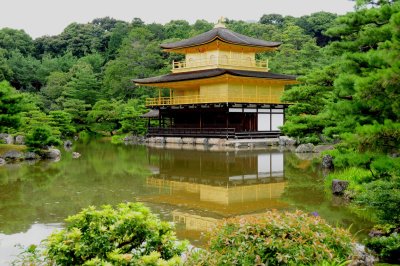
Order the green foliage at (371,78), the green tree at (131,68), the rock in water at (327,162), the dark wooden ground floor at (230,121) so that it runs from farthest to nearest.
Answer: the green tree at (131,68), the dark wooden ground floor at (230,121), the rock in water at (327,162), the green foliage at (371,78)

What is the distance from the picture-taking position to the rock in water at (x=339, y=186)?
39.0 ft

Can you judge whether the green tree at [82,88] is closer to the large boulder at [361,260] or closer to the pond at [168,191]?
the pond at [168,191]

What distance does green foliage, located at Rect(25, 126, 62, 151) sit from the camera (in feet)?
71.8

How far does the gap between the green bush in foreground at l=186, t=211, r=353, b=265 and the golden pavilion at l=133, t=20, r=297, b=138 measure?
85.0 feet

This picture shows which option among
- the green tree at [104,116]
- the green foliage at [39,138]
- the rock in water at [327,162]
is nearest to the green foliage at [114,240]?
the rock in water at [327,162]

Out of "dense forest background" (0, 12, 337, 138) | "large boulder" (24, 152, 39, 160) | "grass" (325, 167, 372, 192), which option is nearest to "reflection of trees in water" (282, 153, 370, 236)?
"grass" (325, 167, 372, 192)

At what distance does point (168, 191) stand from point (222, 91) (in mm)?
21452

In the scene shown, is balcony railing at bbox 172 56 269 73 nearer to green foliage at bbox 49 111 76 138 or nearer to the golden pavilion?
the golden pavilion

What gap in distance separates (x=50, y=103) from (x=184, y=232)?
143 ft

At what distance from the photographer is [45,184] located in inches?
571

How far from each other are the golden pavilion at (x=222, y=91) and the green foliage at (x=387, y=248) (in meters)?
24.7

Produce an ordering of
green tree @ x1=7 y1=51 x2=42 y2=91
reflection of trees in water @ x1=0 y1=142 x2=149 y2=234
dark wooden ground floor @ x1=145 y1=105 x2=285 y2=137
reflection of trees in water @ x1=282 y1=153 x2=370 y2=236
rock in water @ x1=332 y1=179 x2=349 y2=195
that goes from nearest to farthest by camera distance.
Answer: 1. reflection of trees in water @ x1=282 y1=153 x2=370 y2=236
2. reflection of trees in water @ x1=0 y1=142 x2=149 y2=234
3. rock in water @ x1=332 y1=179 x2=349 y2=195
4. dark wooden ground floor @ x1=145 y1=105 x2=285 y2=137
5. green tree @ x1=7 y1=51 x2=42 y2=91

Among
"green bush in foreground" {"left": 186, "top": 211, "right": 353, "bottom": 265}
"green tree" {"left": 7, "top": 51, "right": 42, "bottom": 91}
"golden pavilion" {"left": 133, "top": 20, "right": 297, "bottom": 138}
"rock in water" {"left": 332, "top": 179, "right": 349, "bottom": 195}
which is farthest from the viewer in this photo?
"green tree" {"left": 7, "top": 51, "right": 42, "bottom": 91}

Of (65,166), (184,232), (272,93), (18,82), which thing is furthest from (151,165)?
(18,82)
